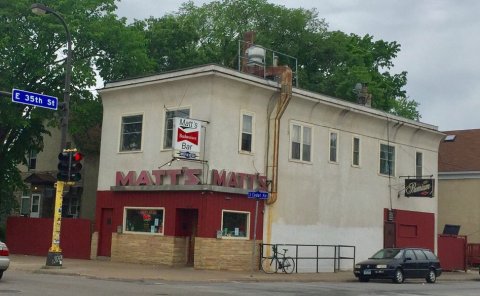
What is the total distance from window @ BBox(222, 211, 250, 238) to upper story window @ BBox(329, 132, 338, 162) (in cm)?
615

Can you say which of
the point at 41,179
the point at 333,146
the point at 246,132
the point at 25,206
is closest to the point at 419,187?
the point at 333,146

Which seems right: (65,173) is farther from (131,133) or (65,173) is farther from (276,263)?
(276,263)

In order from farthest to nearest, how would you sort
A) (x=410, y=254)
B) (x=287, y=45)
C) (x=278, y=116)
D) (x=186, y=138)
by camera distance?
(x=287, y=45), (x=278, y=116), (x=410, y=254), (x=186, y=138)

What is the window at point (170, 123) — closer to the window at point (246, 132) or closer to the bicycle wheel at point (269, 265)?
the window at point (246, 132)

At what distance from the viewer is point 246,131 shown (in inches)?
1148

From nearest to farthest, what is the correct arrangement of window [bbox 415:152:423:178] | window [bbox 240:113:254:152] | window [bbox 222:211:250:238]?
1. window [bbox 222:211:250:238]
2. window [bbox 240:113:254:152]
3. window [bbox 415:152:423:178]

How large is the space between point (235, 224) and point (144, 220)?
13.0ft

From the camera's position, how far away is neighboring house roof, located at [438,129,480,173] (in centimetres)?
4662

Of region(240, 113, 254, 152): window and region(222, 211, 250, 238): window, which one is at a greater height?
region(240, 113, 254, 152): window

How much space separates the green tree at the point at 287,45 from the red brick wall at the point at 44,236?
15074 millimetres

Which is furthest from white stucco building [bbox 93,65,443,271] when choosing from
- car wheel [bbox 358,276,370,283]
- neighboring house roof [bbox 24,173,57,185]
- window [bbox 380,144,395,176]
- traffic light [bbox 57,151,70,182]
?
neighboring house roof [bbox 24,173,57,185]

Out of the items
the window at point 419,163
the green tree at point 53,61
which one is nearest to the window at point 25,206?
the green tree at point 53,61

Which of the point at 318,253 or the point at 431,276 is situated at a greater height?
the point at 318,253

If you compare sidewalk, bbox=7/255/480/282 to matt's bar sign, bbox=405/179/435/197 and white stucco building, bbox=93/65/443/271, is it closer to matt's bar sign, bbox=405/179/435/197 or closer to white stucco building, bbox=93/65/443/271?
white stucco building, bbox=93/65/443/271
